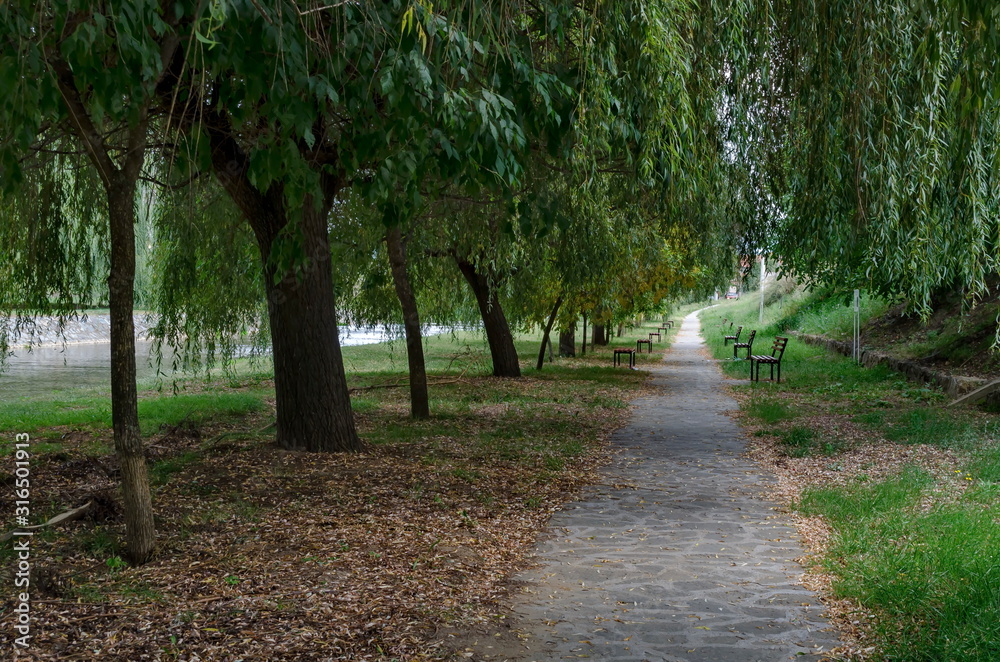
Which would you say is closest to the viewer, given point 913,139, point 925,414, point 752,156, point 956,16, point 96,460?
point 956,16

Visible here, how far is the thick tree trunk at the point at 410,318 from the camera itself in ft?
37.8

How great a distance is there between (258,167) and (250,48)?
0.82m

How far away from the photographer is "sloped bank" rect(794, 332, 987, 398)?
13.3m

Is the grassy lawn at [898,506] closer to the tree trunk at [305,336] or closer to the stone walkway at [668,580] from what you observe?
the stone walkway at [668,580]

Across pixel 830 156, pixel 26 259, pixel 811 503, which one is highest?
pixel 830 156

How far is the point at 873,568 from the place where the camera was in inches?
213

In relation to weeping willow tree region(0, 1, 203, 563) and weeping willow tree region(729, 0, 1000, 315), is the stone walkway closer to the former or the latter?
weeping willow tree region(0, 1, 203, 563)

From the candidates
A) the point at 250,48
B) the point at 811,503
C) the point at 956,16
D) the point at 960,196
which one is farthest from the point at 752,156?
the point at 250,48

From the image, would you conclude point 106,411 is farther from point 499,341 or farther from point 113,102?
point 113,102

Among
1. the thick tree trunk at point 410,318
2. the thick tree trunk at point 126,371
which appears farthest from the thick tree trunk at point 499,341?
the thick tree trunk at point 126,371

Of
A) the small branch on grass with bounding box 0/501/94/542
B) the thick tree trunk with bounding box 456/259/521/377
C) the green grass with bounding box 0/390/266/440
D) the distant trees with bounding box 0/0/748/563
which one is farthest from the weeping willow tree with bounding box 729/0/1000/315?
the thick tree trunk with bounding box 456/259/521/377

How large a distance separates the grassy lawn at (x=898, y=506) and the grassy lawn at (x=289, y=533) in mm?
2184

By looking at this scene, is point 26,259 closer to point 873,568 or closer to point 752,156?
point 752,156

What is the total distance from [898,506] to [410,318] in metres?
6.94
